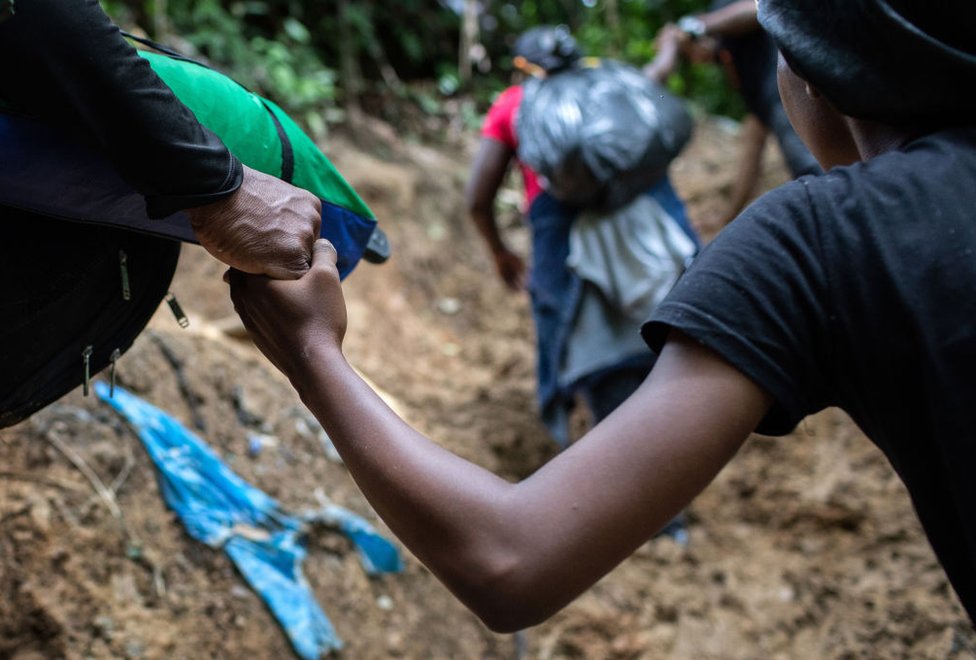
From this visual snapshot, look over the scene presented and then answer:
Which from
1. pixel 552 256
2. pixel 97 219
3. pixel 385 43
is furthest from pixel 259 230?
pixel 385 43

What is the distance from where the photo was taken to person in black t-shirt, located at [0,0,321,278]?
3.40 ft

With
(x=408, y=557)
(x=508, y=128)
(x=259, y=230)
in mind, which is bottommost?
(x=408, y=557)

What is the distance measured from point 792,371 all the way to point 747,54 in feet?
11.2

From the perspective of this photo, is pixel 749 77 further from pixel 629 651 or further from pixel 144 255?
pixel 144 255

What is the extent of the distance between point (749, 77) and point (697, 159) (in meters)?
3.26

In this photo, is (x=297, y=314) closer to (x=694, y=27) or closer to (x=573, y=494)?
(x=573, y=494)

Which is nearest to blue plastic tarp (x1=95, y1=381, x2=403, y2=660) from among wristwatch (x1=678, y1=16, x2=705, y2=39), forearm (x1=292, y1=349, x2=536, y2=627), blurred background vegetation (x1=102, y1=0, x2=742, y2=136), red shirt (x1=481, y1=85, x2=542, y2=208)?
forearm (x1=292, y1=349, x2=536, y2=627)

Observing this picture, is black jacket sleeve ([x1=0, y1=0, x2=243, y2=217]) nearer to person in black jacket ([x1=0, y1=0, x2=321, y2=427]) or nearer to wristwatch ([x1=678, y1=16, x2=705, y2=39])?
person in black jacket ([x1=0, y1=0, x2=321, y2=427])

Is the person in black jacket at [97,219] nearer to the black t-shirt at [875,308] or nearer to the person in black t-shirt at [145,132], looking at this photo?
the person in black t-shirt at [145,132]

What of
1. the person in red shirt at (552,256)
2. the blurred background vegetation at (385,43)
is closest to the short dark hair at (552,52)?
the person in red shirt at (552,256)

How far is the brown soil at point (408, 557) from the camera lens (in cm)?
215

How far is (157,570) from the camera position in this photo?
2.27m

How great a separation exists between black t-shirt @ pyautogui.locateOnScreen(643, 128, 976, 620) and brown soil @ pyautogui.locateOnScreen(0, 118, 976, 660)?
1746 millimetres

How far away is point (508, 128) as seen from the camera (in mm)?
3582
